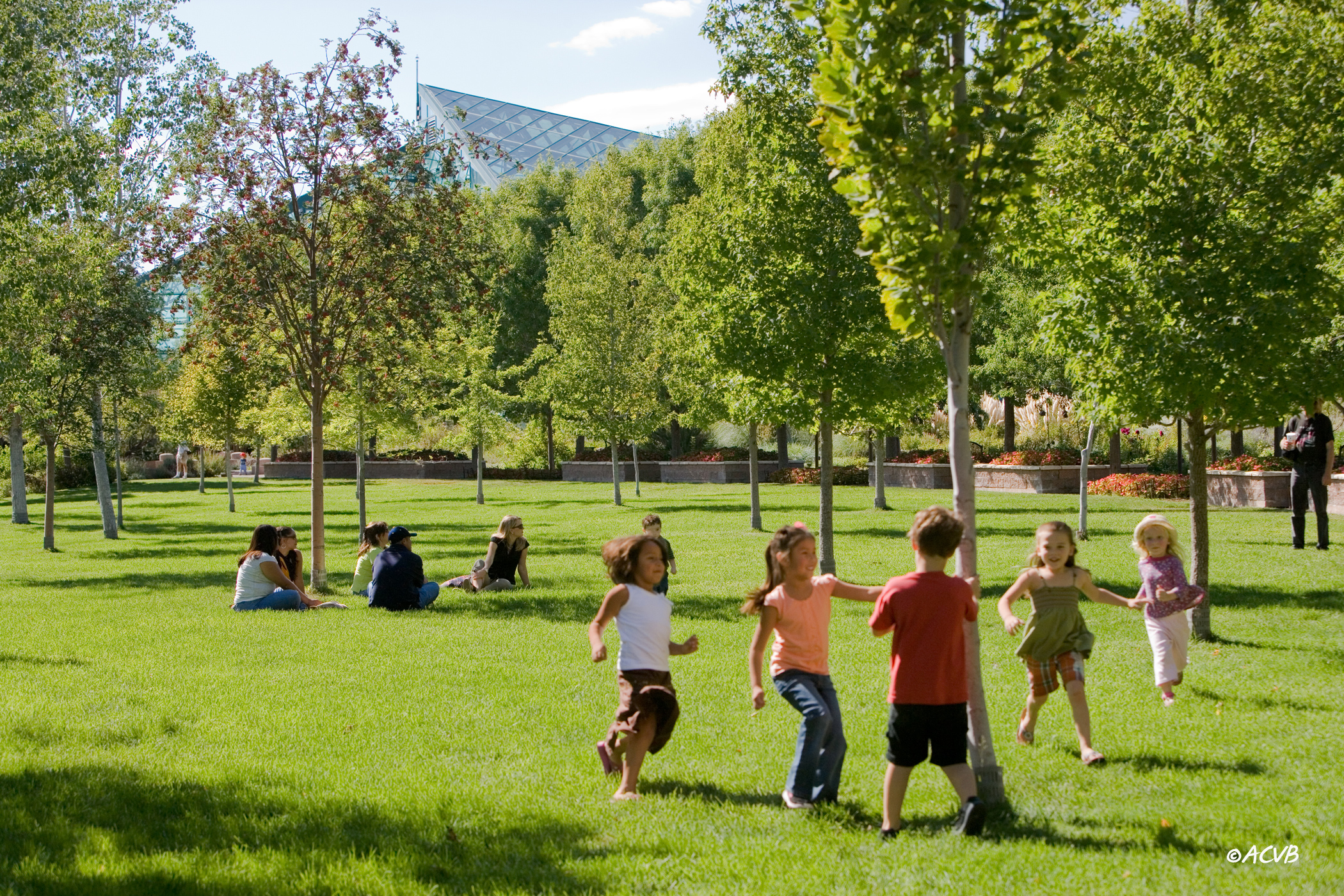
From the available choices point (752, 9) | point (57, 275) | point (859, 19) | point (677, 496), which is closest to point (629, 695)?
point (859, 19)

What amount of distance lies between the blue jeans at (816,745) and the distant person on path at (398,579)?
29.2 feet

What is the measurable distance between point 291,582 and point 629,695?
904 centimetres

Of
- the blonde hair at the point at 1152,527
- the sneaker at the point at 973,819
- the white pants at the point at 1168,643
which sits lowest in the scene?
the sneaker at the point at 973,819

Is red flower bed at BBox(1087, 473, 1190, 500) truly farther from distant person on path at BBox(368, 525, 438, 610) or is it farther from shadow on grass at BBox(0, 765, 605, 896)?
A: shadow on grass at BBox(0, 765, 605, 896)

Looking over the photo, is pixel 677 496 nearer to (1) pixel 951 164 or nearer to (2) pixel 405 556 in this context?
(2) pixel 405 556

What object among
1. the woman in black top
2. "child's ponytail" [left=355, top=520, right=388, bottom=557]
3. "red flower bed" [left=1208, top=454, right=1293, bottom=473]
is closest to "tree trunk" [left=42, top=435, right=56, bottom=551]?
"child's ponytail" [left=355, top=520, right=388, bottom=557]

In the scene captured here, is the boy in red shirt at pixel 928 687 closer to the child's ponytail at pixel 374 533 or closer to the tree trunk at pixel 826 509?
the child's ponytail at pixel 374 533

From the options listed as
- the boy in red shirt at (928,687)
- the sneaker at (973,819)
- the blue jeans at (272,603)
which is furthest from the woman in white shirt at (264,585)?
the sneaker at (973,819)

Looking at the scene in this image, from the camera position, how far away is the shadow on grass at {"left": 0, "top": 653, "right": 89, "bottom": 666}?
10148 mm

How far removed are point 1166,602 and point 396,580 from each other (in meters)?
8.99

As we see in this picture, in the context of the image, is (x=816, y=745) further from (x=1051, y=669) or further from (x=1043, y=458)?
(x=1043, y=458)

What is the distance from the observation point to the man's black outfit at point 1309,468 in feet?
52.3

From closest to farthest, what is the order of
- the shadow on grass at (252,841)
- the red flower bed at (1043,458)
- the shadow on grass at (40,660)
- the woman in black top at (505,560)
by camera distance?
the shadow on grass at (252,841)
the shadow on grass at (40,660)
the woman in black top at (505,560)
the red flower bed at (1043,458)

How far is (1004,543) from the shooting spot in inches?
752
